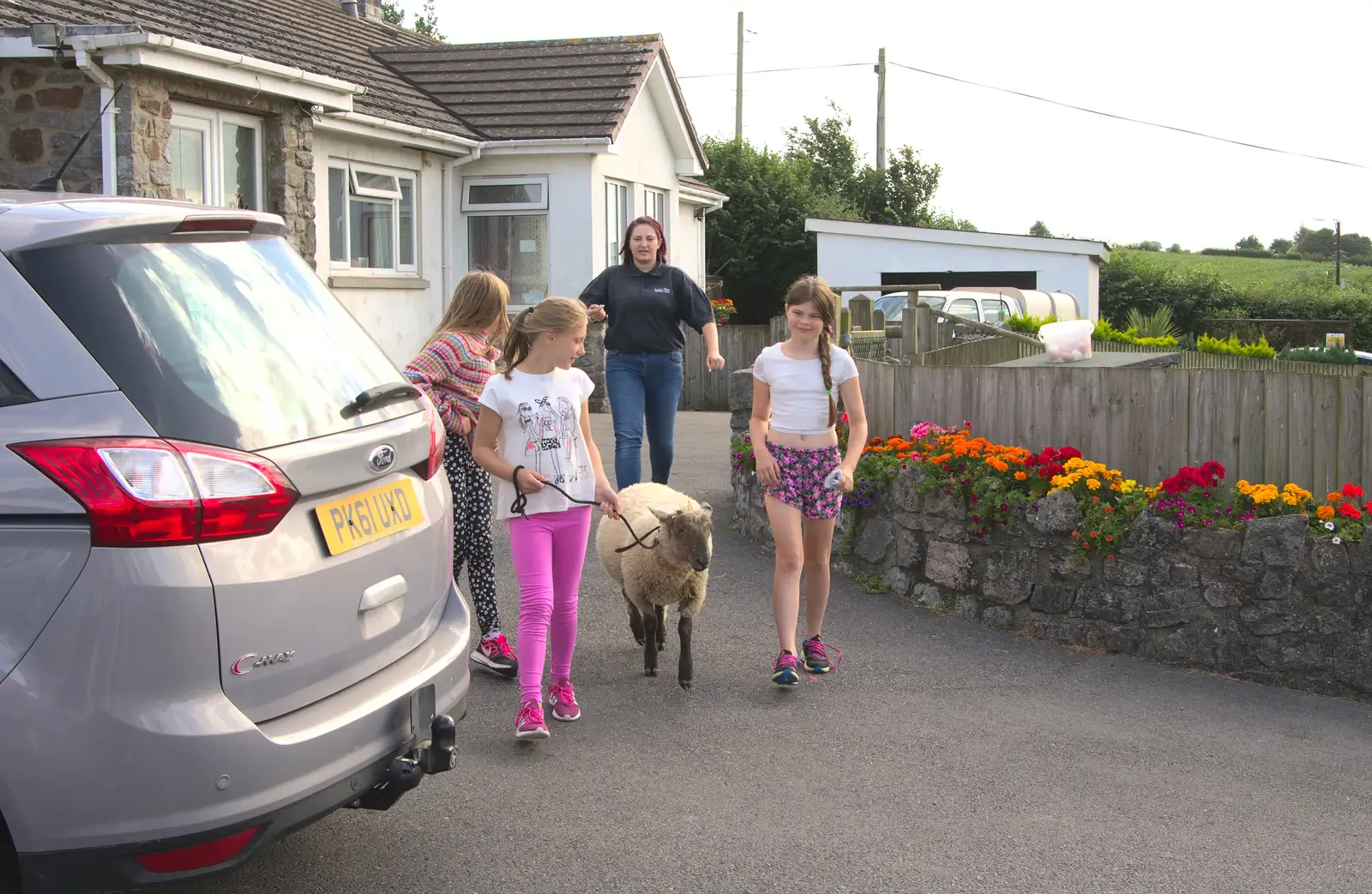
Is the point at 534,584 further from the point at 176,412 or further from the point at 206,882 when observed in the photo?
the point at 176,412

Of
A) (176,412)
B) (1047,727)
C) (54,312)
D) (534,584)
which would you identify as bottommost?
(1047,727)

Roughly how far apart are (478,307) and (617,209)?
15028 millimetres

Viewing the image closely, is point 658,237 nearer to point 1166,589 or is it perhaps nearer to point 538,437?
point 538,437

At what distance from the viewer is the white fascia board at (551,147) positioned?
19.0m

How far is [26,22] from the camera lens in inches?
464

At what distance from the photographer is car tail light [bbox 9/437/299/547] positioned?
2934 millimetres

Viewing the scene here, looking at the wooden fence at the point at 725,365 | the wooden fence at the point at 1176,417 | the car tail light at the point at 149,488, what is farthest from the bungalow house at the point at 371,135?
the car tail light at the point at 149,488

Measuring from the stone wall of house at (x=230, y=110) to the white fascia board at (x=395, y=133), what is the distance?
2.88 feet

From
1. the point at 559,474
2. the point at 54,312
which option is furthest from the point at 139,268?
the point at 559,474

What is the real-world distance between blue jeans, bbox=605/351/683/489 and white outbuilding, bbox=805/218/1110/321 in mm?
25292

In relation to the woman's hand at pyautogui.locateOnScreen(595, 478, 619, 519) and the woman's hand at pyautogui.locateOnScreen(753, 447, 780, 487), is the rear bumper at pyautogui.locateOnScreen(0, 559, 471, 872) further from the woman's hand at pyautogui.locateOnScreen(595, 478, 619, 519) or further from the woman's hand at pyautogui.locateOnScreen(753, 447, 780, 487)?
the woman's hand at pyautogui.locateOnScreen(753, 447, 780, 487)

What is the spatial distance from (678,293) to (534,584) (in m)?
3.56

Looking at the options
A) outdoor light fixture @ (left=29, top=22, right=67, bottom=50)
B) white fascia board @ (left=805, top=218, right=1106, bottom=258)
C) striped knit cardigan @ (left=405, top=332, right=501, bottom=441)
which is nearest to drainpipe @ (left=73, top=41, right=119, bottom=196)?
outdoor light fixture @ (left=29, top=22, right=67, bottom=50)

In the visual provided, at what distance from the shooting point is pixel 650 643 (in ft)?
20.7
